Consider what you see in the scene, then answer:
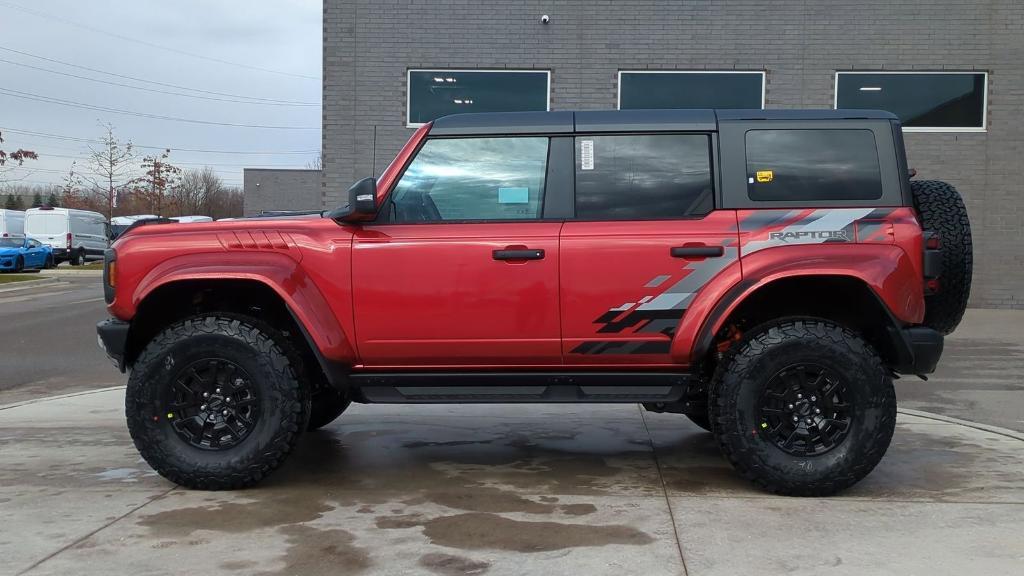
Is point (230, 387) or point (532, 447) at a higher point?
point (230, 387)

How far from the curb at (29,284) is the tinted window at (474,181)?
21.4 metres

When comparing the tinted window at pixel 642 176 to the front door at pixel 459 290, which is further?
the tinted window at pixel 642 176

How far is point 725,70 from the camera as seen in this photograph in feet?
51.1

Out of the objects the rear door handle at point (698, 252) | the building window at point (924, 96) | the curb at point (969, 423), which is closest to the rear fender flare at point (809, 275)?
the rear door handle at point (698, 252)

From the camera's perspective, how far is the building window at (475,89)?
15688 mm

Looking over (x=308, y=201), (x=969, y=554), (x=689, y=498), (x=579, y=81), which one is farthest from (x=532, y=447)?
(x=308, y=201)

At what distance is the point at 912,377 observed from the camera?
970cm

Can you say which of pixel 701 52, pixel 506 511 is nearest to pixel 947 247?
pixel 506 511

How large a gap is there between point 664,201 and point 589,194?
414 millimetres

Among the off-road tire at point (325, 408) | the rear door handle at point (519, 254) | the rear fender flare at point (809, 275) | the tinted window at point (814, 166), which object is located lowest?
the off-road tire at point (325, 408)

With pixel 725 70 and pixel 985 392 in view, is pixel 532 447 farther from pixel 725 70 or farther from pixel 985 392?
pixel 725 70

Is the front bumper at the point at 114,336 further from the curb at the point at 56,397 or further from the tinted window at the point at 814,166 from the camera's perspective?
the tinted window at the point at 814,166

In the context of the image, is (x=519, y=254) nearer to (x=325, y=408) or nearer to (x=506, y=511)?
(x=506, y=511)

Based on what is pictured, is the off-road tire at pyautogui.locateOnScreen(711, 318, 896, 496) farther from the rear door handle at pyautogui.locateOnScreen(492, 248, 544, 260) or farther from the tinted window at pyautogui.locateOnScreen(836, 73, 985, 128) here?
the tinted window at pyautogui.locateOnScreen(836, 73, 985, 128)
